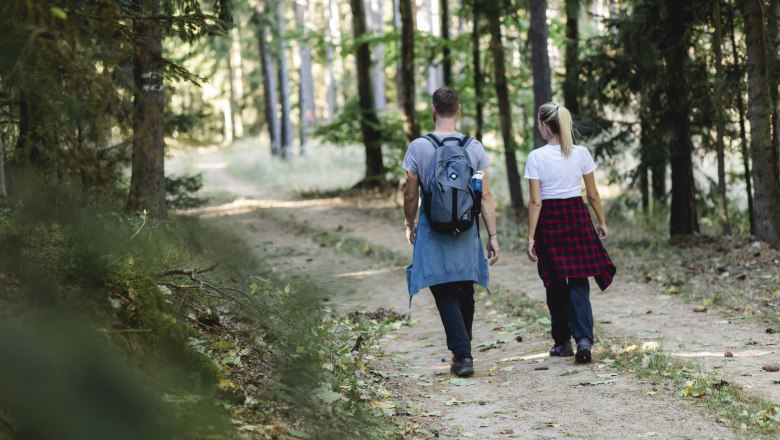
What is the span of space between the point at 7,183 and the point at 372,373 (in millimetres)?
3443

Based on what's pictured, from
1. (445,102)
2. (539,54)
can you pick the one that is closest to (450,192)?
(445,102)

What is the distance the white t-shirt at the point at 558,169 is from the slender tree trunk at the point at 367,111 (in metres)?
16.1

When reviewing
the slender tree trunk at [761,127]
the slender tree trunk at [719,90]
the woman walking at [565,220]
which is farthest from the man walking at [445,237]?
the slender tree trunk at [719,90]

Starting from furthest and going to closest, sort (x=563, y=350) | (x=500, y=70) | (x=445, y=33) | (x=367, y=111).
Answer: (x=367, y=111), (x=445, y=33), (x=500, y=70), (x=563, y=350)

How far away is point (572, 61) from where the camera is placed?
16406 millimetres

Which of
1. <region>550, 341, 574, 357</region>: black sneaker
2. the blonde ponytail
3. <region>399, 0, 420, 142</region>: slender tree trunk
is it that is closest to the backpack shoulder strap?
the blonde ponytail

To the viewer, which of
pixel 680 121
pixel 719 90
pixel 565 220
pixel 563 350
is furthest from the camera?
pixel 680 121

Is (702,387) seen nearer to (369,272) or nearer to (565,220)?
(565,220)

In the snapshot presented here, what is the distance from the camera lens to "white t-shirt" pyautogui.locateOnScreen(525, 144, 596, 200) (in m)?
7.07

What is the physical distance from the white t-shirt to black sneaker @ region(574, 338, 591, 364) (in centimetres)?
123

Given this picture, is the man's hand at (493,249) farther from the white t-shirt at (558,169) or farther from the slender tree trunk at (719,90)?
the slender tree trunk at (719,90)

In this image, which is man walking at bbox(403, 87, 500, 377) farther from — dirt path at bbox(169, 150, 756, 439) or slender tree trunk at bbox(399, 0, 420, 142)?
slender tree trunk at bbox(399, 0, 420, 142)

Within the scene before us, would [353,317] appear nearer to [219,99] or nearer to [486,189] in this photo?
[486,189]

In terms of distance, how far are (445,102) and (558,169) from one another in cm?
119
